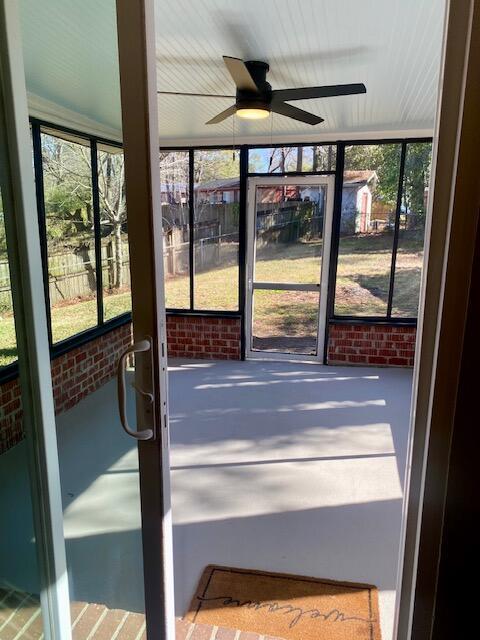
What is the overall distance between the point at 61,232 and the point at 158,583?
1026 mm

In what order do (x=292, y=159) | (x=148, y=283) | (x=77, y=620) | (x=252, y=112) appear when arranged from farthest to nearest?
1. (x=292, y=159)
2. (x=252, y=112)
3. (x=77, y=620)
4. (x=148, y=283)

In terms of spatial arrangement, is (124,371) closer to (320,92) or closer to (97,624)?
(97,624)

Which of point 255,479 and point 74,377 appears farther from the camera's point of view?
point 255,479

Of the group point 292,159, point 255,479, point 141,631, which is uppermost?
point 292,159

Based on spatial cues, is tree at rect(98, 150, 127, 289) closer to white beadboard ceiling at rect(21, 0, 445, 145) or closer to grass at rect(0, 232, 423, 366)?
white beadboard ceiling at rect(21, 0, 445, 145)

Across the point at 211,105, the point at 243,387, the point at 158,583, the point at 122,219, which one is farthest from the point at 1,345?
the point at 243,387

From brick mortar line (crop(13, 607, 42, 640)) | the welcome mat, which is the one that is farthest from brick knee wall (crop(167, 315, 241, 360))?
brick mortar line (crop(13, 607, 42, 640))

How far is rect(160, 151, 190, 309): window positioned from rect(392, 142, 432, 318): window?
249cm

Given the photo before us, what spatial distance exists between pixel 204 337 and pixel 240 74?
3465mm

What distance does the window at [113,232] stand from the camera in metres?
1.13

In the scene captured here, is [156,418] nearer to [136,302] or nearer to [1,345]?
[136,302]

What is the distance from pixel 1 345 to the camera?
113cm

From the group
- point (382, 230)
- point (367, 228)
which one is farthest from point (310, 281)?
point (382, 230)

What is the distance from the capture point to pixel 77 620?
1.36m
